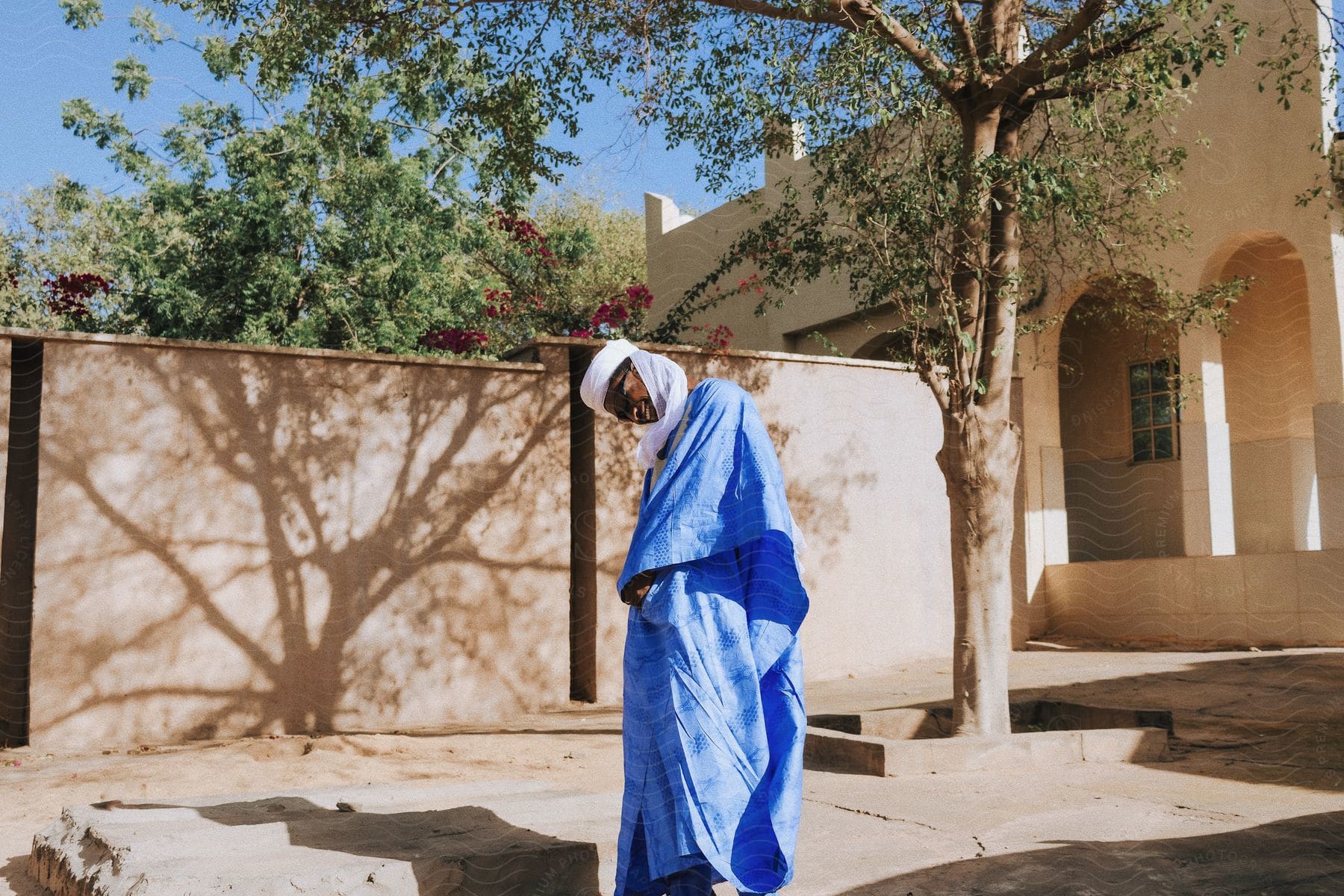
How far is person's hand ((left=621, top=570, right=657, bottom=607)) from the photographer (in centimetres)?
308

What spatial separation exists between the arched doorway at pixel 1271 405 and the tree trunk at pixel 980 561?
5.64 metres

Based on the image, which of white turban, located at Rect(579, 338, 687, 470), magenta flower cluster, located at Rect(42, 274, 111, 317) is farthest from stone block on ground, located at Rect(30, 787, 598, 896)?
magenta flower cluster, located at Rect(42, 274, 111, 317)

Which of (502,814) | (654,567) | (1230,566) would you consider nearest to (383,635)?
(502,814)

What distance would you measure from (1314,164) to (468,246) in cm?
1001

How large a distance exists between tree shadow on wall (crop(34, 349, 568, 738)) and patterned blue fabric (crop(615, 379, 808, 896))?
205 inches

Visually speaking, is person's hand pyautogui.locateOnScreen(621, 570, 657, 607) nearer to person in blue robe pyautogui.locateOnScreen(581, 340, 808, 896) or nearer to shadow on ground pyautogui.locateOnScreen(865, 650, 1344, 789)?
person in blue robe pyautogui.locateOnScreen(581, 340, 808, 896)

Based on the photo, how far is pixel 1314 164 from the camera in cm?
933

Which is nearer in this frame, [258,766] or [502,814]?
[502,814]

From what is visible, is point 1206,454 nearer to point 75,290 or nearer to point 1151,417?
point 1151,417

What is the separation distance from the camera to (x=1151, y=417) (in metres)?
12.0

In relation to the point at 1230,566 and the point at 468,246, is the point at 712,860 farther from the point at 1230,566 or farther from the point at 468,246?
the point at 468,246

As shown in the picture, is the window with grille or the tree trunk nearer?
the tree trunk

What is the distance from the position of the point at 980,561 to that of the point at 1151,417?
6.99 metres

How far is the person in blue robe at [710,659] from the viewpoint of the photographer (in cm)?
287
